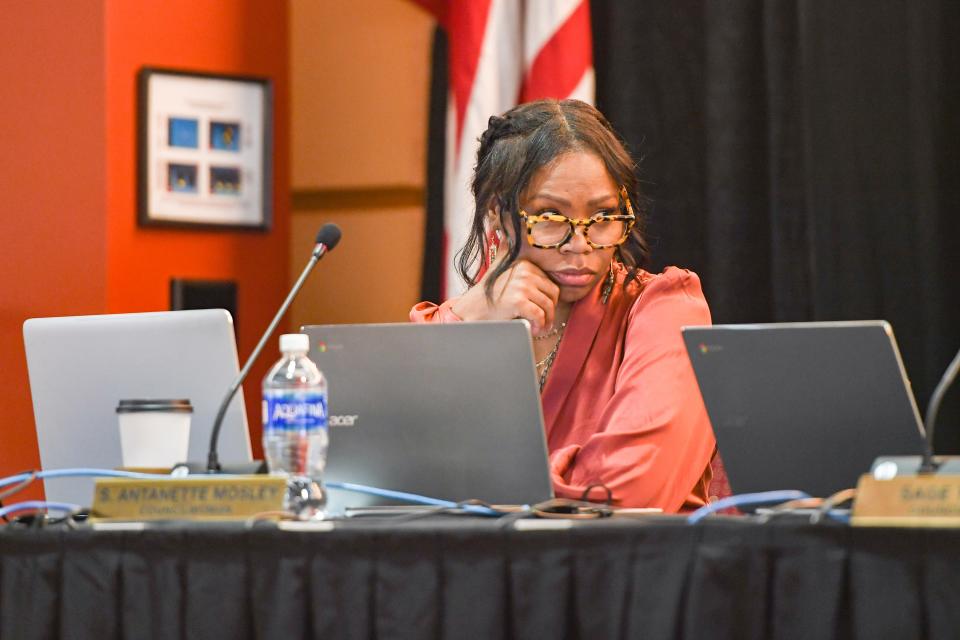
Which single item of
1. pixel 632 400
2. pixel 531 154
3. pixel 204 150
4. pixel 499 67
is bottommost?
pixel 632 400

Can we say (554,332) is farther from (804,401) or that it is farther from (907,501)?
(907,501)

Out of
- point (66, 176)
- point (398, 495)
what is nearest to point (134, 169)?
point (66, 176)

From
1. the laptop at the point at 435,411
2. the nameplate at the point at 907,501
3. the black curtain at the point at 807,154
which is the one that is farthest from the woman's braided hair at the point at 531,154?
the nameplate at the point at 907,501

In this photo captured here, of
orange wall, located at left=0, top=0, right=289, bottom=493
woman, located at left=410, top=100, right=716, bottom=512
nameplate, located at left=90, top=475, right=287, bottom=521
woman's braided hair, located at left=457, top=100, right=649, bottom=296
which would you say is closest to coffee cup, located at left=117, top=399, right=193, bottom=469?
nameplate, located at left=90, top=475, right=287, bottom=521

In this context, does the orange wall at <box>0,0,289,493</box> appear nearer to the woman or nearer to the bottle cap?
the woman

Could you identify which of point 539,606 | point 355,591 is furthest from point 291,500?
point 539,606

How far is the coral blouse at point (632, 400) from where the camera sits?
1890 mm

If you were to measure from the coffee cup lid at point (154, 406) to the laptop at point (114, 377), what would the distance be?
28mm

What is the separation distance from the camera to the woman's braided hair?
2.27 meters

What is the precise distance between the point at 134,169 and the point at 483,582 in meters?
2.29

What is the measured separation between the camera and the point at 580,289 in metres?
2.26

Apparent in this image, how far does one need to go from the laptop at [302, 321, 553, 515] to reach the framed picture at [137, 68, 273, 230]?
183cm

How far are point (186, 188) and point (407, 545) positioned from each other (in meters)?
2.30

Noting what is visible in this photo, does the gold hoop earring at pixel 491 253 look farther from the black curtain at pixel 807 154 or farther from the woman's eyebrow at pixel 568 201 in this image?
the black curtain at pixel 807 154
